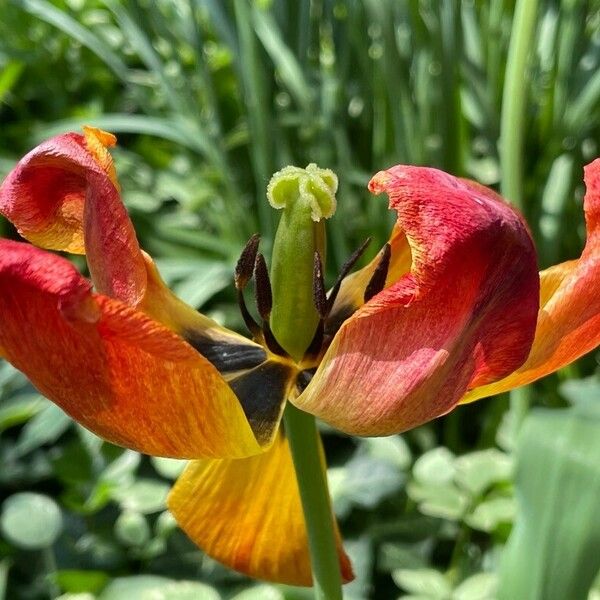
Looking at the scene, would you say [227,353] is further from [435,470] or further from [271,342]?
[435,470]

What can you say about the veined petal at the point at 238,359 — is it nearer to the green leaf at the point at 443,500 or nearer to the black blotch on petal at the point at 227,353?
the black blotch on petal at the point at 227,353

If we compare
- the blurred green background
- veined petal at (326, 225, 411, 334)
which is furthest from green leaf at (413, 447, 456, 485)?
veined petal at (326, 225, 411, 334)

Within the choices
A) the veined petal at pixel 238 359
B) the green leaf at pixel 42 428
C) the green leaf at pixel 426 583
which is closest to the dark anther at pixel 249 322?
the veined petal at pixel 238 359

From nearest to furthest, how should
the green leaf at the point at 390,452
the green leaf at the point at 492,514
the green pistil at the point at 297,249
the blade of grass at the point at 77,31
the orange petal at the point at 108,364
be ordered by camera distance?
the orange petal at the point at 108,364
the green pistil at the point at 297,249
the green leaf at the point at 492,514
the green leaf at the point at 390,452
the blade of grass at the point at 77,31

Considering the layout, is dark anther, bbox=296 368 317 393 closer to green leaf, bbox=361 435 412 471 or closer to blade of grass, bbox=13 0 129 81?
green leaf, bbox=361 435 412 471

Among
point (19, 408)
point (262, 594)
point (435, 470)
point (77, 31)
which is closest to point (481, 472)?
point (435, 470)

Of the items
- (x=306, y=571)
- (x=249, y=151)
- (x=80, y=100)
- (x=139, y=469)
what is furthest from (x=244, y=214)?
(x=306, y=571)

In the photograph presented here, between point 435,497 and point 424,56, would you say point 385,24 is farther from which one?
point 435,497
